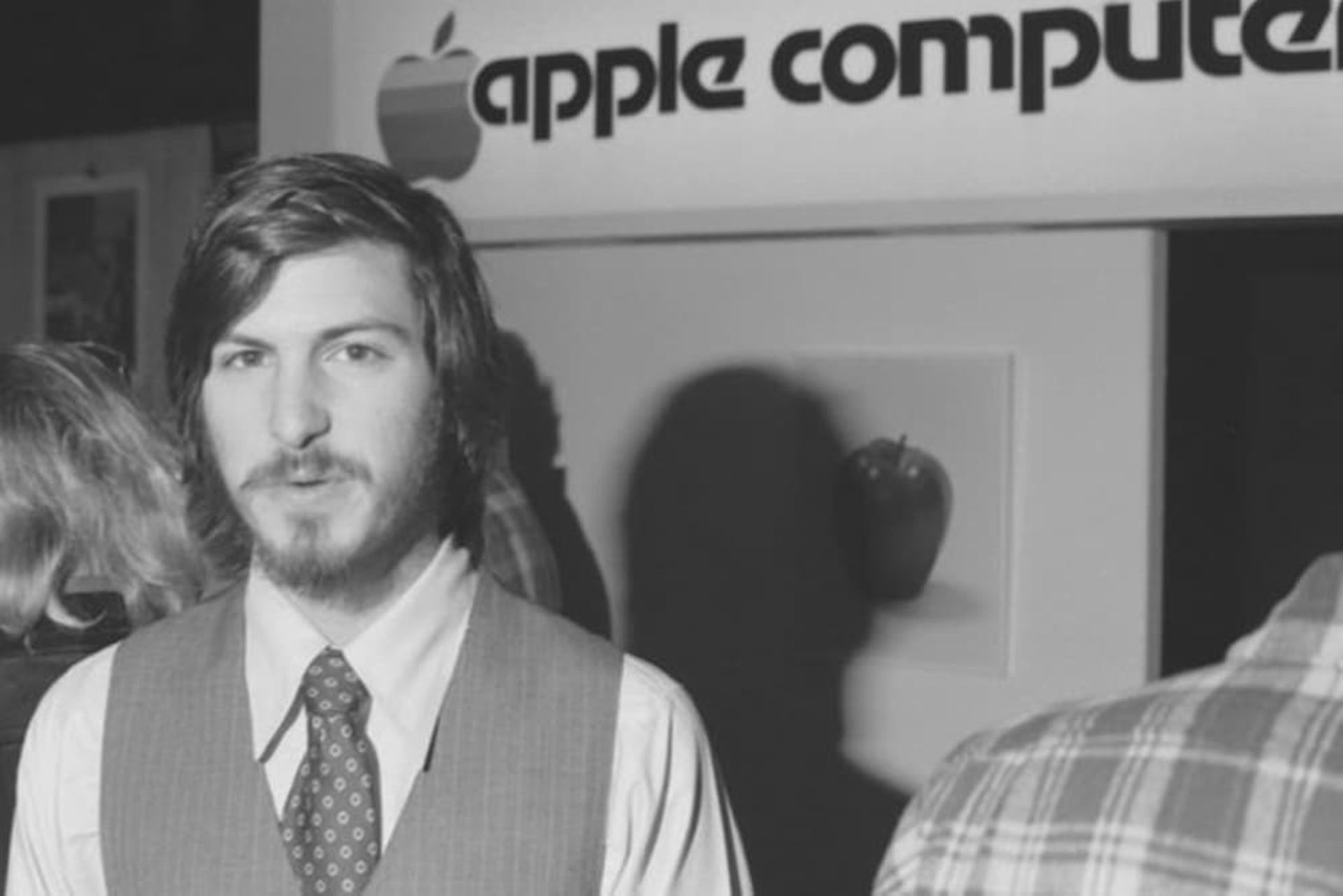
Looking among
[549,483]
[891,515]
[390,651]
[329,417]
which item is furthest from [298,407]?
[549,483]

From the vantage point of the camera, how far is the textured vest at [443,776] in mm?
1382

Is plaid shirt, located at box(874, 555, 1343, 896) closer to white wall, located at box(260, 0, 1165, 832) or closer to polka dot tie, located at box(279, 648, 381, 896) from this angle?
polka dot tie, located at box(279, 648, 381, 896)

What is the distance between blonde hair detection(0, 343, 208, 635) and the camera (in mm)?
1862

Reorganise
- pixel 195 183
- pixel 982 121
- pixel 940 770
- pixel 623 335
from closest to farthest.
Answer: pixel 940 770
pixel 982 121
pixel 623 335
pixel 195 183

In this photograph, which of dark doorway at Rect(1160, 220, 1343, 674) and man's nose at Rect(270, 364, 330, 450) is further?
dark doorway at Rect(1160, 220, 1343, 674)

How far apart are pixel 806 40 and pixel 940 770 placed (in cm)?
147

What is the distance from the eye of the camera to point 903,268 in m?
2.56

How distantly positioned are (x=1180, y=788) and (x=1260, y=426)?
1489mm

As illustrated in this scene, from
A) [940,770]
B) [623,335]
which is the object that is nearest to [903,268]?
[623,335]

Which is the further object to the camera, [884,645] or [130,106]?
[130,106]

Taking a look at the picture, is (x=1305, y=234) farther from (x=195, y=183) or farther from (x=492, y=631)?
(x=195, y=183)

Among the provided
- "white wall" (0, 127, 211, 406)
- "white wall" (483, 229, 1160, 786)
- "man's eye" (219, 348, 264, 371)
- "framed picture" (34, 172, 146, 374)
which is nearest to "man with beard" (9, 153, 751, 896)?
"man's eye" (219, 348, 264, 371)

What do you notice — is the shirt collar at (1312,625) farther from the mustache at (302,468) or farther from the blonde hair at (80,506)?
the blonde hair at (80,506)

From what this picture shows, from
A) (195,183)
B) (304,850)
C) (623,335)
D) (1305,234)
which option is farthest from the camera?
(195,183)
